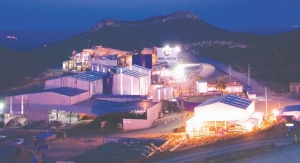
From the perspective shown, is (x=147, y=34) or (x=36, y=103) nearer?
(x=36, y=103)

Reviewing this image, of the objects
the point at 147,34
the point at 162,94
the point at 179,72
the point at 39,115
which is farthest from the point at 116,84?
the point at 147,34

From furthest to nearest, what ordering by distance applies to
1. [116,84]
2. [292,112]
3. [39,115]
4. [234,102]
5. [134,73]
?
[134,73]
[116,84]
[39,115]
[234,102]
[292,112]

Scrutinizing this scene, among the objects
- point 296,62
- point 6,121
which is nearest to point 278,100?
point 6,121

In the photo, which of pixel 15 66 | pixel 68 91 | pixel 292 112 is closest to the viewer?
pixel 292 112

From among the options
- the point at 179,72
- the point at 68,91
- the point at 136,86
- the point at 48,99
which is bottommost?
the point at 48,99

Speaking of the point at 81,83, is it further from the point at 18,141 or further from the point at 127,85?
the point at 18,141

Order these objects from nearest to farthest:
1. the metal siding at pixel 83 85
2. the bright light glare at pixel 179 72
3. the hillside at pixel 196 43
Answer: the metal siding at pixel 83 85 → the bright light glare at pixel 179 72 → the hillside at pixel 196 43

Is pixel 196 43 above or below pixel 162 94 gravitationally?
above

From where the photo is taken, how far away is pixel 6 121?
16797 mm

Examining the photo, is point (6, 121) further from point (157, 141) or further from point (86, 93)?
point (157, 141)

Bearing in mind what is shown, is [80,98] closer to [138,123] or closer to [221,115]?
[138,123]

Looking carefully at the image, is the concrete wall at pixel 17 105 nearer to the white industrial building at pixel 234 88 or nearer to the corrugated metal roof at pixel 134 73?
the corrugated metal roof at pixel 134 73

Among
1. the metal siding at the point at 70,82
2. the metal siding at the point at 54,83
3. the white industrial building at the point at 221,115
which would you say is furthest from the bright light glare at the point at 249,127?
the metal siding at the point at 54,83

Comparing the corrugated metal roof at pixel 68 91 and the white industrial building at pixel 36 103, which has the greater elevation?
the corrugated metal roof at pixel 68 91
